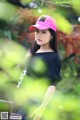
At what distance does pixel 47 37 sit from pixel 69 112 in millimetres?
1424

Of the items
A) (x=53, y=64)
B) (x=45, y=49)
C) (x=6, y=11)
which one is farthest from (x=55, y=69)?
(x=6, y=11)

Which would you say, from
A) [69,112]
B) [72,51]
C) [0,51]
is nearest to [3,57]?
[0,51]

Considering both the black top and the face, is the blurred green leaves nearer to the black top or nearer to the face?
the black top

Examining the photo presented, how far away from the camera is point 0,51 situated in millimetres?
1225

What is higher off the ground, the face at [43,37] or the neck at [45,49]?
the face at [43,37]

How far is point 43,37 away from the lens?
8.13 ft

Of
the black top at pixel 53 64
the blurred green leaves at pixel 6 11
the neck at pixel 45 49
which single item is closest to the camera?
the blurred green leaves at pixel 6 11

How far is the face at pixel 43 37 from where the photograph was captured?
2465 mm

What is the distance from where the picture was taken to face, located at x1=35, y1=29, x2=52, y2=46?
2.46m

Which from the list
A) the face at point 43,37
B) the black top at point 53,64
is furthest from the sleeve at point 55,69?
the face at point 43,37

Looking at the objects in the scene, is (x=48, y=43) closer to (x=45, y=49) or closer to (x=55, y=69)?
(x=45, y=49)

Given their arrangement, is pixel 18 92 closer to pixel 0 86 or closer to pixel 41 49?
pixel 0 86

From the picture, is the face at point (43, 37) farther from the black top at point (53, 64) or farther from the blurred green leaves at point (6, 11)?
the blurred green leaves at point (6, 11)

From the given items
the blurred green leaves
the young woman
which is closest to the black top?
the young woman
